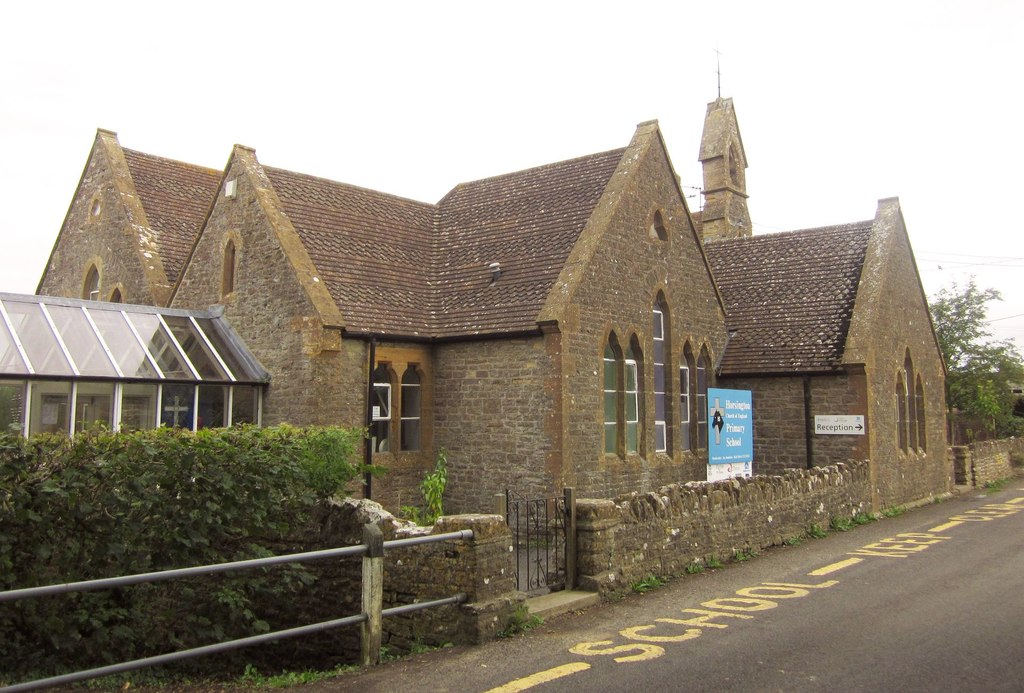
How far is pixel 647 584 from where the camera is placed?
10984 mm

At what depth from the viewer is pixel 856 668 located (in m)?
7.14

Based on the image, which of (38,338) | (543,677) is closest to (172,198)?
(38,338)

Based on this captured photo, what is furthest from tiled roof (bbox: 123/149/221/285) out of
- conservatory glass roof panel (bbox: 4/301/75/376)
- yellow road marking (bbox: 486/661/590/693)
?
yellow road marking (bbox: 486/661/590/693)

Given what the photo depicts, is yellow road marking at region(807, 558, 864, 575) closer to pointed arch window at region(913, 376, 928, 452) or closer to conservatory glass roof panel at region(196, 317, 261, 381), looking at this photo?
conservatory glass roof panel at region(196, 317, 261, 381)

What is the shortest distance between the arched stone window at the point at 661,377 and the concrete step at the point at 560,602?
9.52 m

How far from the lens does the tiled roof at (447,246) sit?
1767 cm

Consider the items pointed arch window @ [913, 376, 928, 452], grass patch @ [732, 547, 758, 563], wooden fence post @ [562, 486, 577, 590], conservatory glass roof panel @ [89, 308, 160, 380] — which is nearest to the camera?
wooden fence post @ [562, 486, 577, 590]

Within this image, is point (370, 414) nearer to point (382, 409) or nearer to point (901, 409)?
point (382, 409)

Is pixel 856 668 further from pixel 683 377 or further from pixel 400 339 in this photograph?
pixel 683 377

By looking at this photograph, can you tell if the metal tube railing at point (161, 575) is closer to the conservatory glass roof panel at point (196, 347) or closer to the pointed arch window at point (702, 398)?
the conservatory glass roof panel at point (196, 347)

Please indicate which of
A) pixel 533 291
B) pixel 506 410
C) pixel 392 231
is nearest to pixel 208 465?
pixel 506 410

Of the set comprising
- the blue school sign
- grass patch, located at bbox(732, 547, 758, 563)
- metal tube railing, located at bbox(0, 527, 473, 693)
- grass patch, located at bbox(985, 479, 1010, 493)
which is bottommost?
grass patch, located at bbox(732, 547, 758, 563)

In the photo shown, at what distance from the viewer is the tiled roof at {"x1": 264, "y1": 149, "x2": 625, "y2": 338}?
696 inches

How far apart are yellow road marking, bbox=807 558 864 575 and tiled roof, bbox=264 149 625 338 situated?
7.05 m
